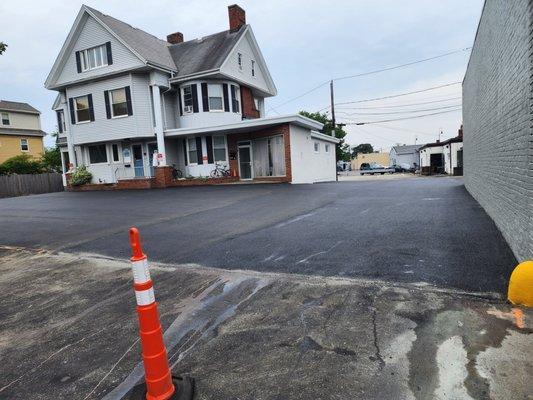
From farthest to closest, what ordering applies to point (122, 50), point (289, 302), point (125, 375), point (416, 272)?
point (122, 50) → point (416, 272) → point (289, 302) → point (125, 375)

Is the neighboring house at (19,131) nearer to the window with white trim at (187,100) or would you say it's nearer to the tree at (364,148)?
the window with white trim at (187,100)

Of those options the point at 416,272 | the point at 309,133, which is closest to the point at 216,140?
the point at 309,133

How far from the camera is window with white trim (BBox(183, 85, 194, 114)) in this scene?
22156mm

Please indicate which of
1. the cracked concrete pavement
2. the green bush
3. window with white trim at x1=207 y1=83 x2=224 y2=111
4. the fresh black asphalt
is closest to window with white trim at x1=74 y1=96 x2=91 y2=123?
the green bush

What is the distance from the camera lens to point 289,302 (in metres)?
3.82

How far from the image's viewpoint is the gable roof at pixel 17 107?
129 feet

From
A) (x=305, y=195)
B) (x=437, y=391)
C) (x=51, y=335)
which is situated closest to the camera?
(x=437, y=391)

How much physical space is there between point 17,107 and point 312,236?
150 feet

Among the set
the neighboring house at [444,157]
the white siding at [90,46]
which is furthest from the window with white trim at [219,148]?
the neighboring house at [444,157]

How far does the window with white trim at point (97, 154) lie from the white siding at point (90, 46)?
4431 mm

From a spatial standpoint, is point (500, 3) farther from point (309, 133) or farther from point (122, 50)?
point (122, 50)

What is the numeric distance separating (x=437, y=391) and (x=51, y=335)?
3470 millimetres

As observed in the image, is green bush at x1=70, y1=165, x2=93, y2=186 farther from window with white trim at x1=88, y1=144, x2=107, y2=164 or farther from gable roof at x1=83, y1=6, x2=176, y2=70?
gable roof at x1=83, y1=6, x2=176, y2=70

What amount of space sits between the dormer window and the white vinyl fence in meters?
10.3
